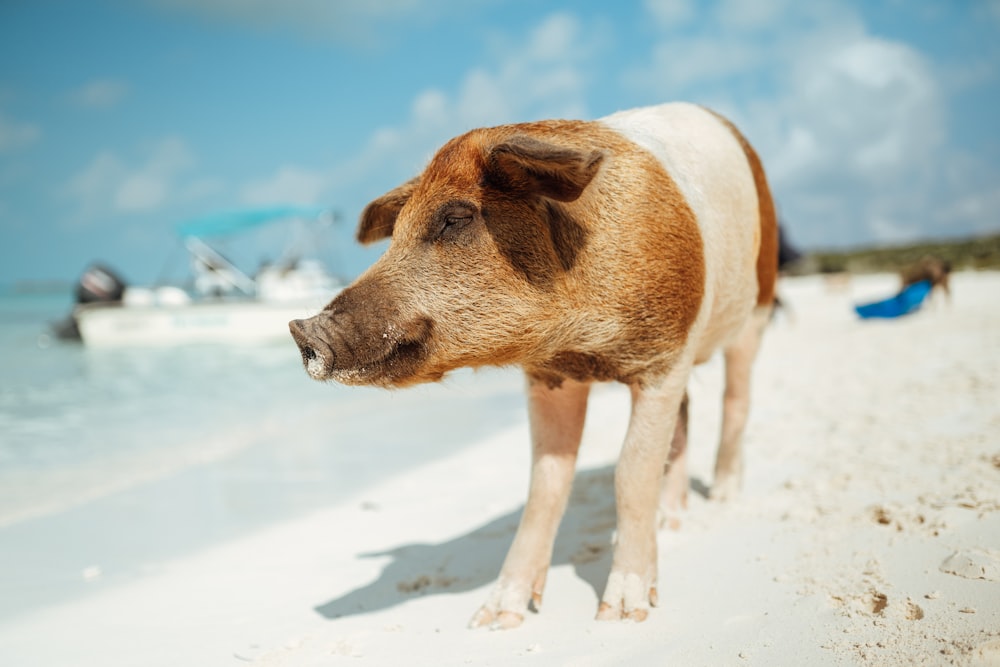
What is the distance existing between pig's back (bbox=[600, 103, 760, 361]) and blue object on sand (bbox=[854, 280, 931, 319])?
11883mm

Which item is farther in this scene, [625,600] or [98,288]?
[98,288]

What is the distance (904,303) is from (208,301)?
60.1ft

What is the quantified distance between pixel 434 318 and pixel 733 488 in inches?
105

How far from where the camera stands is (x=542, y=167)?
8.95 feet

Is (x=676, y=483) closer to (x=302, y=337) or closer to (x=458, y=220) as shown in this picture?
(x=458, y=220)

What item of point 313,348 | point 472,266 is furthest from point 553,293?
point 313,348

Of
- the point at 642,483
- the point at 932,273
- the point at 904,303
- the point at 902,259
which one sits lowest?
the point at 902,259

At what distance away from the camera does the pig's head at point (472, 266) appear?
275cm

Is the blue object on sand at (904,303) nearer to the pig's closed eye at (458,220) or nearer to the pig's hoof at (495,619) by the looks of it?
the pig's hoof at (495,619)

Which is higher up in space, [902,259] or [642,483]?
[642,483]

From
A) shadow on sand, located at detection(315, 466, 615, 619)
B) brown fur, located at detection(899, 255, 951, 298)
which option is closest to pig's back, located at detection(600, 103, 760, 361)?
shadow on sand, located at detection(315, 466, 615, 619)

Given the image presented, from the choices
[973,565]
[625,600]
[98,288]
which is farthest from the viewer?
[98,288]

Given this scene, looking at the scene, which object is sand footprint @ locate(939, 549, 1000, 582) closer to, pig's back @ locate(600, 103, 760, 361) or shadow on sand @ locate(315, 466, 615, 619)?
pig's back @ locate(600, 103, 760, 361)

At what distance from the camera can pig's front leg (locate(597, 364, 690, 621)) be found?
3207mm
